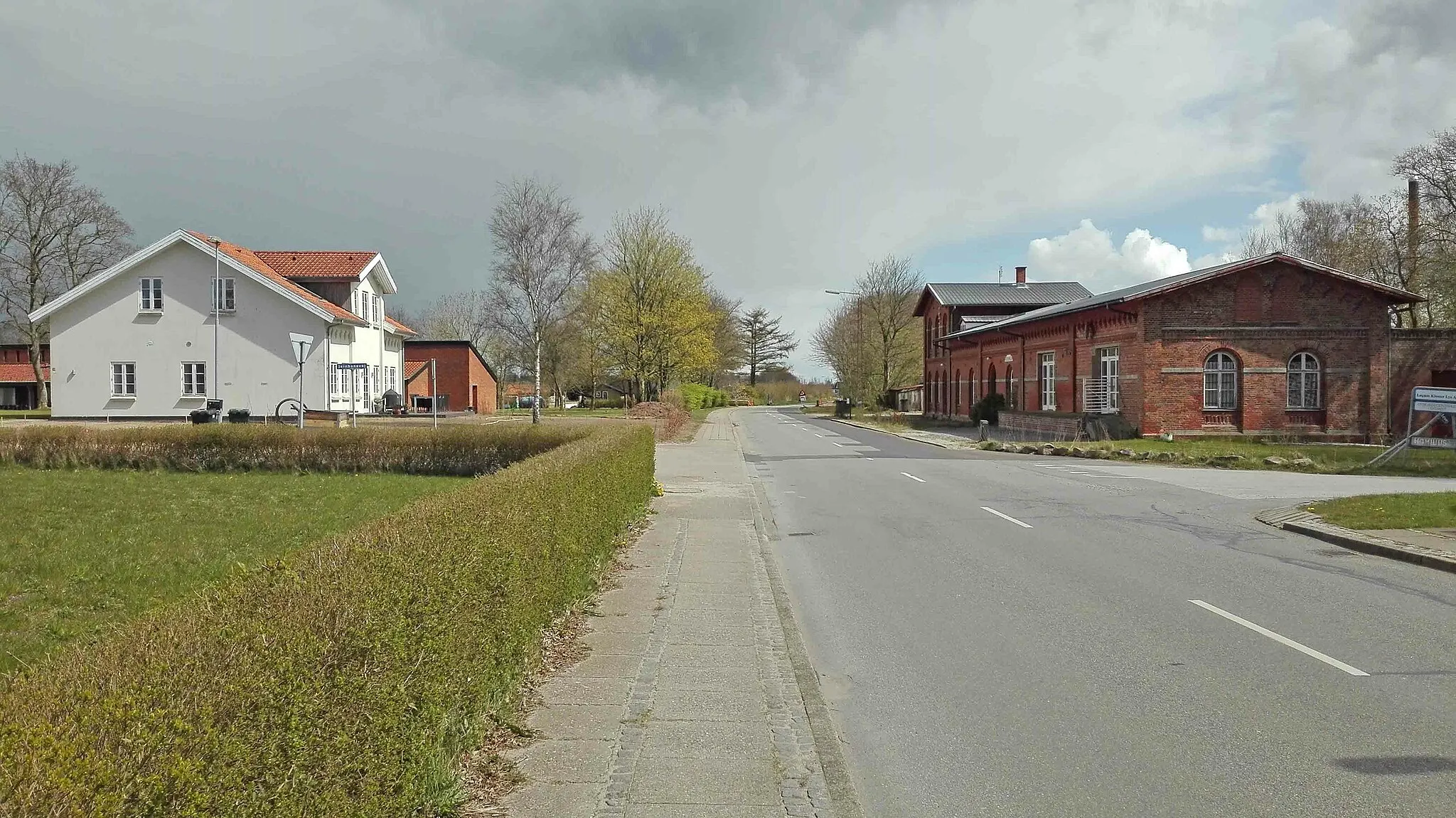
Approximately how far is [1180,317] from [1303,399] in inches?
206

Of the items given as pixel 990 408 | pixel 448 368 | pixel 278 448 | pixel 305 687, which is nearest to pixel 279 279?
pixel 448 368

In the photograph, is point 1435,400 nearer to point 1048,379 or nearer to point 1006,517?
point 1006,517

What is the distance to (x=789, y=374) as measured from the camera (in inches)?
5428

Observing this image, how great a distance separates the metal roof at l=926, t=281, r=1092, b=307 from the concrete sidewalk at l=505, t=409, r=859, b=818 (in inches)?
2166

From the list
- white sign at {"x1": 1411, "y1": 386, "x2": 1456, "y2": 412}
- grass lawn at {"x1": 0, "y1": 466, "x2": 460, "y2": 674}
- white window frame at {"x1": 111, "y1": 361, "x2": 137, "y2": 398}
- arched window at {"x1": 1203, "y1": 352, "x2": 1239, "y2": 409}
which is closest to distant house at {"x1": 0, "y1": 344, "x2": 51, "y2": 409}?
white window frame at {"x1": 111, "y1": 361, "x2": 137, "y2": 398}

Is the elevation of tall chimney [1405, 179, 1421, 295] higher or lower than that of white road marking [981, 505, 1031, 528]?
higher

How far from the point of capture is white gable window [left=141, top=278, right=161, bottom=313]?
40.2 metres

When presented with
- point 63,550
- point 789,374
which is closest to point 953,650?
point 63,550

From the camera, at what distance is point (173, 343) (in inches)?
1590

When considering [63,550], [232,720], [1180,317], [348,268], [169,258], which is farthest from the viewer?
[348,268]

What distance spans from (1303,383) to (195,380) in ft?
136

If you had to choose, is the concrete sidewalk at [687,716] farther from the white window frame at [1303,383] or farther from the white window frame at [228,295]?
the white window frame at [228,295]

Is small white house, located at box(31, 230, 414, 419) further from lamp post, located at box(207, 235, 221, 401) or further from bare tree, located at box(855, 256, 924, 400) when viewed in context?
bare tree, located at box(855, 256, 924, 400)

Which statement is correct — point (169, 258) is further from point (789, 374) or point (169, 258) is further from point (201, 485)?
point (789, 374)
